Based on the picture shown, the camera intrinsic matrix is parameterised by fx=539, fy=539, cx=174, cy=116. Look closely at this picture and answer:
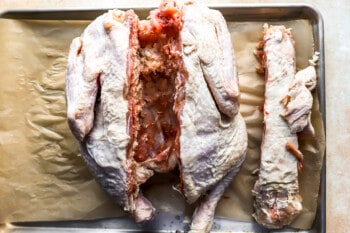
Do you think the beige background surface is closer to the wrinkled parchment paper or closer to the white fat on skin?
the wrinkled parchment paper

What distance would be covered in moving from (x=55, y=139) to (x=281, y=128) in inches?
33.4

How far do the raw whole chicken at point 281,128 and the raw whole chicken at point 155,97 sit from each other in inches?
4.9

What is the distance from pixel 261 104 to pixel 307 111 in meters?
0.19

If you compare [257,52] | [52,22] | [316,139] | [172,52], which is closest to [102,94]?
[172,52]

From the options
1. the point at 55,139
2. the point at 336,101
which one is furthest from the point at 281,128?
the point at 55,139

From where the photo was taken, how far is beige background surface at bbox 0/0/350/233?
2.06 m

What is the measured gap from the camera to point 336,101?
2.09 metres

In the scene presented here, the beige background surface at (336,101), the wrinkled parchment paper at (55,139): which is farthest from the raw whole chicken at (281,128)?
the beige background surface at (336,101)

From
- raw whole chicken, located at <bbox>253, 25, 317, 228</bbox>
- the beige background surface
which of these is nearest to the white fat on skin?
raw whole chicken, located at <bbox>253, 25, 317, 228</bbox>

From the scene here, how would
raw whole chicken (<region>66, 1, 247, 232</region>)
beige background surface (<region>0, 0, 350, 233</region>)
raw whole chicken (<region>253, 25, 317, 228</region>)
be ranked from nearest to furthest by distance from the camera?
raw whole chicken (<region>66, 1, 247, 232</region>) < raw whole chicken (<region>253, 25, 317, 228</region>) < beige background surface (<region>0, 0, 350, 233</region>)

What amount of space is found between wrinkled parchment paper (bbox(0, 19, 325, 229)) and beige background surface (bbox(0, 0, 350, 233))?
0.41ft

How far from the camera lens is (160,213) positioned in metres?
2.02

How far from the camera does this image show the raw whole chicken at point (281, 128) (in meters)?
1.93

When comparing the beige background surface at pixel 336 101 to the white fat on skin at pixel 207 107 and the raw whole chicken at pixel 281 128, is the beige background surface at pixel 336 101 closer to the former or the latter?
the raw whole chicken at pixel 281 128
